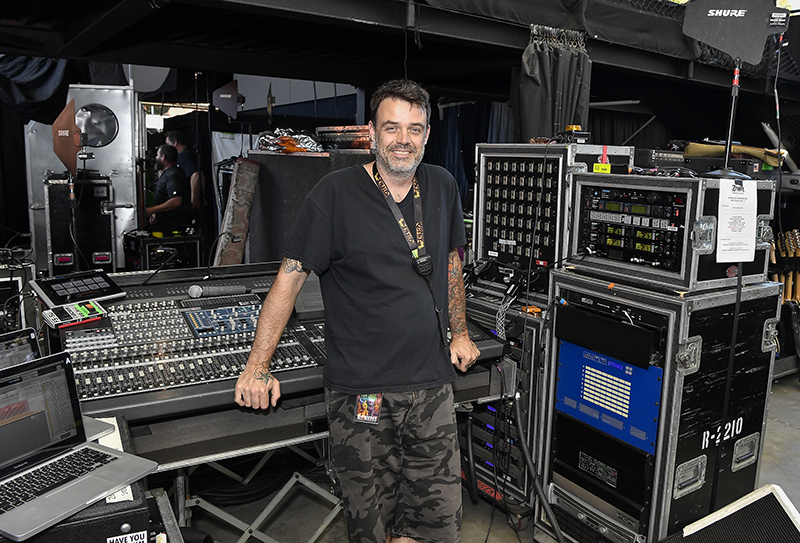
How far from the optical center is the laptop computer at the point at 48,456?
1.29 m

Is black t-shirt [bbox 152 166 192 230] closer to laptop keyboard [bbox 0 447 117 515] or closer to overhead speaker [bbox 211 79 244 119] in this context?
overhead speaker [bbox 211 79 244 119]

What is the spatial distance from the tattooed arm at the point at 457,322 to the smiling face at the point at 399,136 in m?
0.47

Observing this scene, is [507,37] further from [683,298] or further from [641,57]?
[683,298]

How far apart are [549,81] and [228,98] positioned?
14.2 feet

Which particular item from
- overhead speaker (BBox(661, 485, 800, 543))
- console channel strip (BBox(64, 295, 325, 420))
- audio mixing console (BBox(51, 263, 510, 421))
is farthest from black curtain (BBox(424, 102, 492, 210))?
overhead speaker (BBox(661, 485, 800, 543))

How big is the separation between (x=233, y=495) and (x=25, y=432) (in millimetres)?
1844

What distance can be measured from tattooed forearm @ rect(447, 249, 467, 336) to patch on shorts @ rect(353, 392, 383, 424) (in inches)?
19.5

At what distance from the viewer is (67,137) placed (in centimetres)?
590

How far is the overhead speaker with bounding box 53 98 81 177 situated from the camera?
19.3ft

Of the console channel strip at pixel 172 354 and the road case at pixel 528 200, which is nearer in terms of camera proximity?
the console channel strip at pixel 172 354

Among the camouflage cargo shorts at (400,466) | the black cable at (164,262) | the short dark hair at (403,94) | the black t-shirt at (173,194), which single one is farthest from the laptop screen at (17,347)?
the black t-shirt at (173,194)

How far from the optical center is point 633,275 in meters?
2.48

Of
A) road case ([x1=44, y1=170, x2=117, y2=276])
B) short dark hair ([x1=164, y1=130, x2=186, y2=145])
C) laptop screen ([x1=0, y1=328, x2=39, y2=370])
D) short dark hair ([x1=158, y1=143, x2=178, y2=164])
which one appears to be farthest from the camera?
short dark hair ([x1=164, y1=130, x2=186, y2=145])

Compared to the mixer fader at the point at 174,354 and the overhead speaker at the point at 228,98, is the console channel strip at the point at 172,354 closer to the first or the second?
the mixer fader at the point at 174,354
